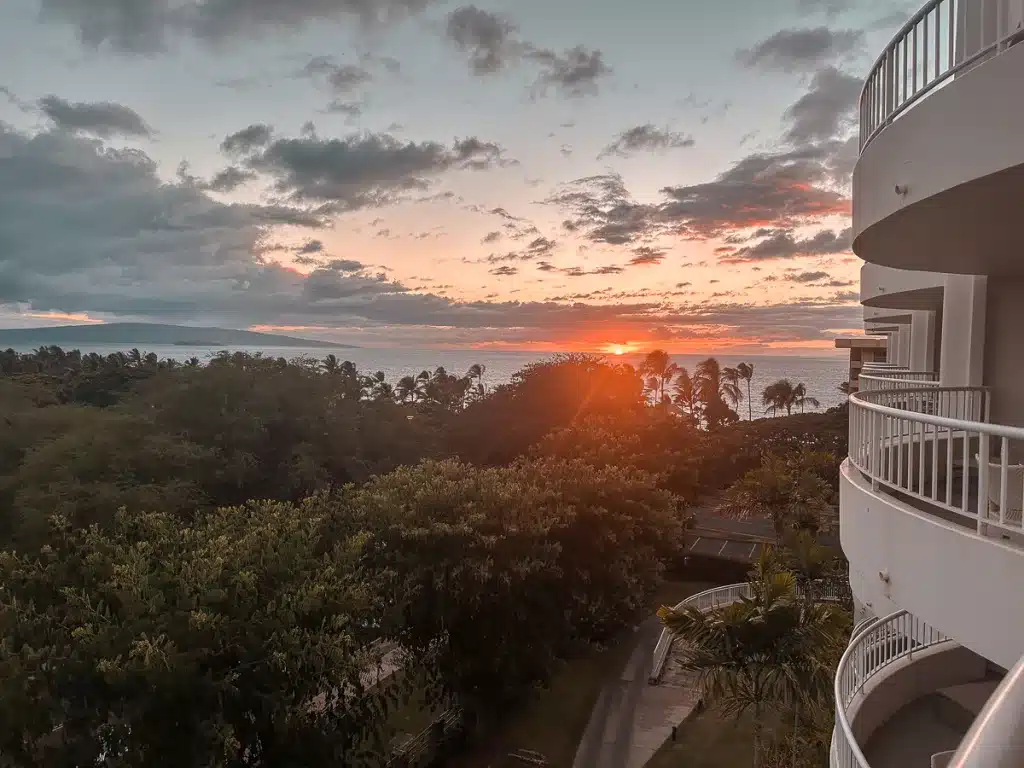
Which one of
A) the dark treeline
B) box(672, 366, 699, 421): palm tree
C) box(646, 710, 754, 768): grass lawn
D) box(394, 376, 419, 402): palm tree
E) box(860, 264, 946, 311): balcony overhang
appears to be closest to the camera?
the dark treeline

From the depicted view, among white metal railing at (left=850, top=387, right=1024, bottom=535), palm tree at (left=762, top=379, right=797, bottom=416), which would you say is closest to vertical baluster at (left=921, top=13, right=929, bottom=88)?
white metal railing at (left=850, top=387, right=1024, bottom=535)

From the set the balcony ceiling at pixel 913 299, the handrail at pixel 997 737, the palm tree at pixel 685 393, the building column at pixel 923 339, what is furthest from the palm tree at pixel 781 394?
the handrail at pixel 997 737

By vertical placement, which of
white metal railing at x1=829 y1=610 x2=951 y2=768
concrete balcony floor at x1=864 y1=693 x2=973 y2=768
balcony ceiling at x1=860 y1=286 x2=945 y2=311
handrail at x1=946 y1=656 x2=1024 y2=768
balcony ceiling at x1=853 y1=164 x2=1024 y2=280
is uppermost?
balcony ceiling at x1=853 y1=164 x2=1024 y2=280

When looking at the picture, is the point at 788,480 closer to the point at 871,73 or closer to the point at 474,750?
the point at 474,750

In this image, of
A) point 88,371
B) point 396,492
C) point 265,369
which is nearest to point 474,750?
point 396,492

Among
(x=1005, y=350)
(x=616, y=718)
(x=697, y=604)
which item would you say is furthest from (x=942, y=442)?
(x=697, y=604)

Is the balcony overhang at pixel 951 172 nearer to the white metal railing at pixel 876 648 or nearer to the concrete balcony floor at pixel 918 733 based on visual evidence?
the white metal railing at pixel 876 648

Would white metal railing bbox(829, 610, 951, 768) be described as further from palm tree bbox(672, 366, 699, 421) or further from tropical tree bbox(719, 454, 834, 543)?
palm tree bbox(672, 366, 699, 421)

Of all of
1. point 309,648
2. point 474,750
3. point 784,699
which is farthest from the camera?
point 474,750
